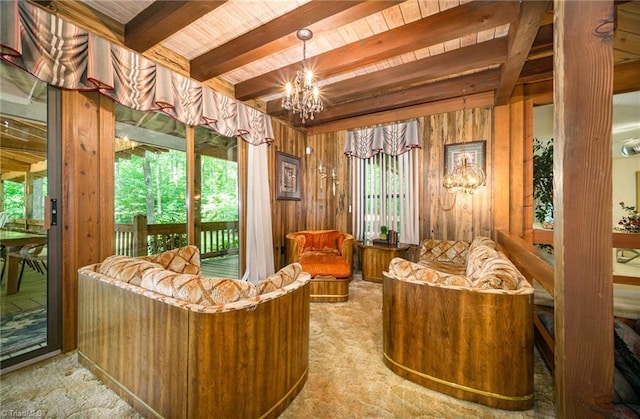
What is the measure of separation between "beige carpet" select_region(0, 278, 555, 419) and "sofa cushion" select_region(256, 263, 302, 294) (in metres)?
0.72

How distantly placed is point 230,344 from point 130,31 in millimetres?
2912

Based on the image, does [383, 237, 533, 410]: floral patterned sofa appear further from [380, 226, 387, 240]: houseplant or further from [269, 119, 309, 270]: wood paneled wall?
[269, 119, 309, 270]: wood paneled wall

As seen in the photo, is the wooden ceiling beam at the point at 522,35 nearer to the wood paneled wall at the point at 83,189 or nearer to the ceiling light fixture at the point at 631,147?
the ceiling light fixture at the point at 631,147

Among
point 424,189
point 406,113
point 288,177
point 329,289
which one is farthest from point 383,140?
point 329,289

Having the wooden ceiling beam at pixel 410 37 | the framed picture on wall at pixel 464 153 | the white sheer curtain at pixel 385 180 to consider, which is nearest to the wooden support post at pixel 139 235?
the wooden ceiling beam at pixel 410 37

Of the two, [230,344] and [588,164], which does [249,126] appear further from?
[588,164]

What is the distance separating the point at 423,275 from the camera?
65.9 inches

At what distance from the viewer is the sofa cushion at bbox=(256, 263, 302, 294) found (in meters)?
1.37

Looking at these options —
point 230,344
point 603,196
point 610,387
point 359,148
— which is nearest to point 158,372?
point 230,344

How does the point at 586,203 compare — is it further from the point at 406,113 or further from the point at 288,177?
the point at 288,177

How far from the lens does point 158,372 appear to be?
1.31 meters

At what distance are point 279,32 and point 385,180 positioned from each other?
288 centimetres

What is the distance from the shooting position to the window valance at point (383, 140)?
405cm

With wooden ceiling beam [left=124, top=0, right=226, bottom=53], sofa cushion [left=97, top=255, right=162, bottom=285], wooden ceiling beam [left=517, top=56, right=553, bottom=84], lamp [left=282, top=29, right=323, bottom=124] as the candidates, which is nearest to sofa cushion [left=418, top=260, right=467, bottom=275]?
lamp [left=282, top=29, right=323, bottom=124]
